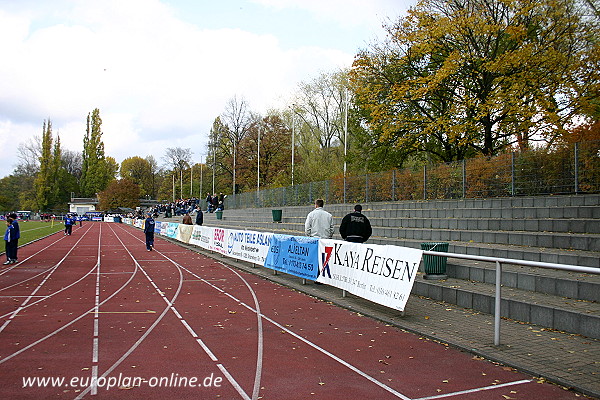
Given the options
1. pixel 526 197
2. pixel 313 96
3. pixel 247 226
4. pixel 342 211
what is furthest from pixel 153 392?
pixel 313 96

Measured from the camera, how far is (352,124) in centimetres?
4119

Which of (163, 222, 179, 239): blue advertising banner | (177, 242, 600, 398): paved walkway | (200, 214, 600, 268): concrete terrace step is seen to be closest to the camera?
(177, 242, 600, 398): paved walkway

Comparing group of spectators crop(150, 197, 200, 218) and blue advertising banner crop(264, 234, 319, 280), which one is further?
group of spectators crop(150, 197, 200, 218)

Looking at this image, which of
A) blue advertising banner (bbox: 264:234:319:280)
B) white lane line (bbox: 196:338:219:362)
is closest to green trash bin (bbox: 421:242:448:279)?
blue advertising banner (bbox: 264:234:319:280)

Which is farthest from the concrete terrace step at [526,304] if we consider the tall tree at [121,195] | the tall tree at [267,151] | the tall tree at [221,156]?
the tall tree at [121,195]

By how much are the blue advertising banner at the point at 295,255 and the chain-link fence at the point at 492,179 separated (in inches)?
320

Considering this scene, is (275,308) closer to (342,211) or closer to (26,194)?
(342,211)

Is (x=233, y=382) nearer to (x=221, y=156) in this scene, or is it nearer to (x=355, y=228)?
(x=355, y=228)

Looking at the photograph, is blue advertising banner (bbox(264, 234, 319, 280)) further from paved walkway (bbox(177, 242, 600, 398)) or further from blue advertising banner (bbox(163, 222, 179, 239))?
blue advertising banner (bbox(163, 222, 179, 239))

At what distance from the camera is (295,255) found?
14.4 m

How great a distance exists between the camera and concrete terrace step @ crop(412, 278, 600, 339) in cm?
748

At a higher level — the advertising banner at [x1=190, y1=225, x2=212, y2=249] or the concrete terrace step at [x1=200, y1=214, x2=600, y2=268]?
the concrete terrace step at [x1=200, y1=214, x2=600, y2=268]

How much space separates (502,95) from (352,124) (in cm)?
1814
